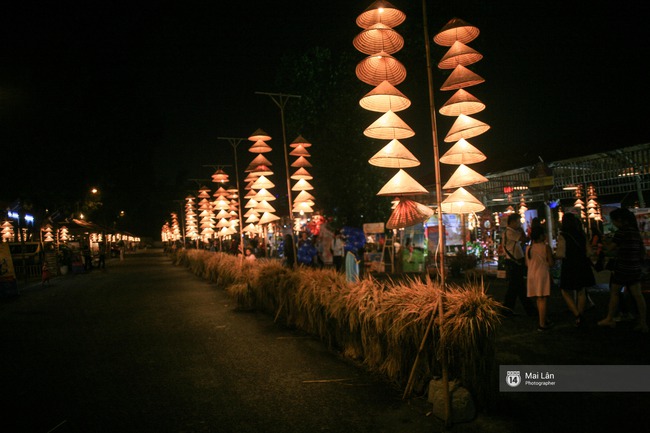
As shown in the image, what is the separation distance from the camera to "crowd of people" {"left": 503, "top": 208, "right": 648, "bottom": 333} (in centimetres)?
646

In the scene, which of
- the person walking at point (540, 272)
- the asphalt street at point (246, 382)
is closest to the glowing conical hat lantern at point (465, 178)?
the person walking at point (540, 272)

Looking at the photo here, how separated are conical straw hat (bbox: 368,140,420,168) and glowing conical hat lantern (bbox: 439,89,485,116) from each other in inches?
41.8

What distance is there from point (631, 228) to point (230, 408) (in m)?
6.71

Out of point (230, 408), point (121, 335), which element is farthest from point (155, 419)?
point (121, 335)

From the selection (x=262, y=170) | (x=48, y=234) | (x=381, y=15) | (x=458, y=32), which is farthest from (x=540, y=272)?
(x=48, y=234)

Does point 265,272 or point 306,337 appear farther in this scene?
point 265,272

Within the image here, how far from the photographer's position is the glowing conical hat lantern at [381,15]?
17.3 feet

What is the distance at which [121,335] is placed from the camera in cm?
830

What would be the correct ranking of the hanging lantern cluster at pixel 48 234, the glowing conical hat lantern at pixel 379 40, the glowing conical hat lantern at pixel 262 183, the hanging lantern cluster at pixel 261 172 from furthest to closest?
the hanging lantern cluster at pixel 48 234 → the glowing conical hat lantern at pixel 262 183 → the hanging lantern cluster at pixel 261 172 → the glowing conical hat lantern at pixel 379 40

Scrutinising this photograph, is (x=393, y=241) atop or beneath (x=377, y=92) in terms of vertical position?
beneath

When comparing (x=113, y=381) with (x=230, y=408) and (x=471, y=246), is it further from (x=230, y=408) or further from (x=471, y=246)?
(x=471, y=246)

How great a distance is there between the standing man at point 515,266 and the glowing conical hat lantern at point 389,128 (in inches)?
138

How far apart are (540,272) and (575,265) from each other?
0.76 m

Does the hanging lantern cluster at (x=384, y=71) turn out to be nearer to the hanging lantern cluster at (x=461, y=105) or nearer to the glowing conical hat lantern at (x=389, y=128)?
the glowing conical hat lantern at (x=389, y=128)
